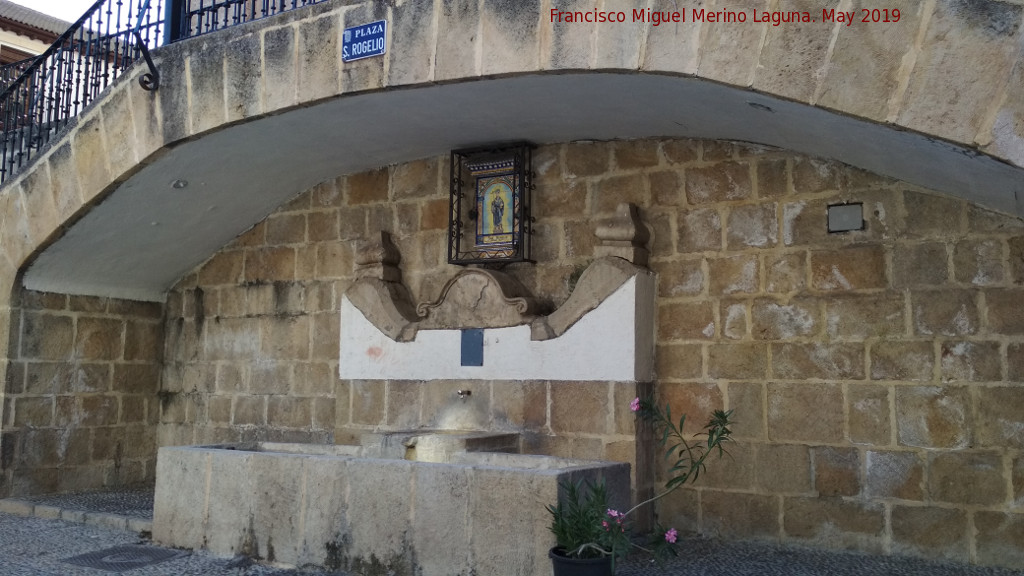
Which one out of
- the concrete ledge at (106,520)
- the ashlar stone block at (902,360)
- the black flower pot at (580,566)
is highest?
the ashlar stone block at (902,360)

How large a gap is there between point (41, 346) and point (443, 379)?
3266 mm

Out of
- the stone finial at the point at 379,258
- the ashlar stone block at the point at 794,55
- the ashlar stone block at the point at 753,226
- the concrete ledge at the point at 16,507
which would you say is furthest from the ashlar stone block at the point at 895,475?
the concrete ledge at the point at 16,507

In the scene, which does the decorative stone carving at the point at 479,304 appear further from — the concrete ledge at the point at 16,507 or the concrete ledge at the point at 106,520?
the concrete ledge at the point at 16,507

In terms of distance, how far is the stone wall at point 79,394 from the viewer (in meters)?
6.75

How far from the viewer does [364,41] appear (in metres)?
5.21

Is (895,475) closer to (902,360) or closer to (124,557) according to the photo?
(902,360)

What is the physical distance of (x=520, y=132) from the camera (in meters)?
6.00

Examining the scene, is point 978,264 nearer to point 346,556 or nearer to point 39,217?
point 346,556

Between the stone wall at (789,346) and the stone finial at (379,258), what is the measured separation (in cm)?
11

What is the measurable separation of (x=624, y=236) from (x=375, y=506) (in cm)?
230

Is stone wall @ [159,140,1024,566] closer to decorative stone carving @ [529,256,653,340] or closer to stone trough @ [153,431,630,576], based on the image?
decorative stone carving @ [529,256,653,340]

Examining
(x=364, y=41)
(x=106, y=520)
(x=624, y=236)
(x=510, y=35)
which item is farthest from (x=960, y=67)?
(x=106, y=520)

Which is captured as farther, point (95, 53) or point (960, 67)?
point (95, 53)

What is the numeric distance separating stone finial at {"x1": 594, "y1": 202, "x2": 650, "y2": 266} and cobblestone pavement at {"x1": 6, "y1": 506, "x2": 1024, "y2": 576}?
1.77m
